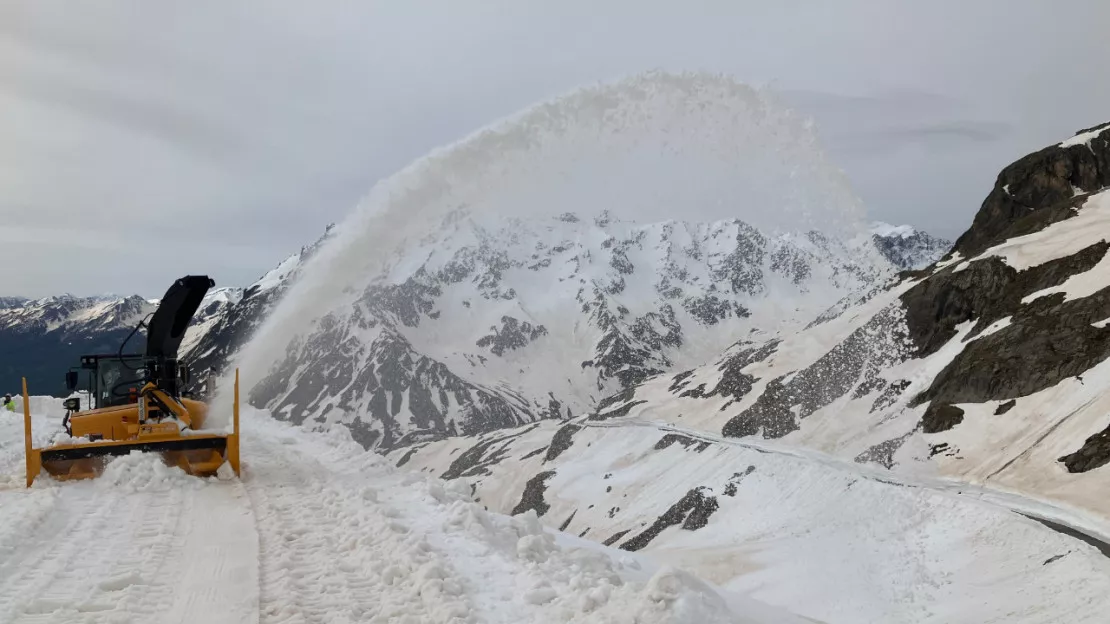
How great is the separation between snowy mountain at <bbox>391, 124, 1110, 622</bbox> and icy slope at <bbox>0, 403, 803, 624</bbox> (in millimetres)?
18882

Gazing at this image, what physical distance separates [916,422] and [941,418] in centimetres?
192

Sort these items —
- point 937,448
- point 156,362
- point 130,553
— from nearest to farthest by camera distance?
point 130,553 < point 156,362 < point 937,448

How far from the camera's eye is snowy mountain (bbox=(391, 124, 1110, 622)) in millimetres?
31656

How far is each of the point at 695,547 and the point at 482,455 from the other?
177ft

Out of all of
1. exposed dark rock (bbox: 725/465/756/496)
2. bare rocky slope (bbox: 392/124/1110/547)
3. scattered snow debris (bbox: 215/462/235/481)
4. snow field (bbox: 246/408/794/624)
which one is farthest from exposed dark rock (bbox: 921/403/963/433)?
scattered snow debris (bbox: 215/462/235/481)

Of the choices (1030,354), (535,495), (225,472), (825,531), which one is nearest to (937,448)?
(1030,354)

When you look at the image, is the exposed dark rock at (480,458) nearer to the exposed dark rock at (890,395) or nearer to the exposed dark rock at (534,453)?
the exposed dark rock at (534,453)

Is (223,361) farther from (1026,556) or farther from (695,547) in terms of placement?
(1026,556)

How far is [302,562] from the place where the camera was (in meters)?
8.92

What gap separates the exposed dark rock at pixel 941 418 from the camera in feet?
138

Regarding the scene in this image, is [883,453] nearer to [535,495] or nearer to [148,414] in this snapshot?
[535,495]

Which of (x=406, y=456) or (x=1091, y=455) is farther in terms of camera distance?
(x=406, y=456)

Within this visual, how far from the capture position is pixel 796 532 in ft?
115

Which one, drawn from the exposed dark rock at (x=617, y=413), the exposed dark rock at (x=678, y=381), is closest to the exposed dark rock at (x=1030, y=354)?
the exposed dark rock at (x=617, y=413)
